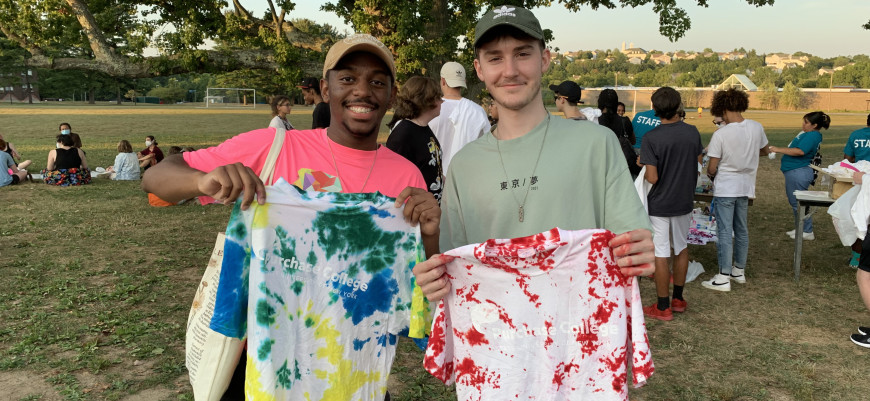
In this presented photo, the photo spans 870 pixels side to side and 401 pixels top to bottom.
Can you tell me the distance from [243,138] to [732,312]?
217 inches

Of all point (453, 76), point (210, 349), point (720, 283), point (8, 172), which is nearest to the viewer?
point (210, 349)

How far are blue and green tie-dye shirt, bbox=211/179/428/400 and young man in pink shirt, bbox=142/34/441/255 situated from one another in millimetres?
158

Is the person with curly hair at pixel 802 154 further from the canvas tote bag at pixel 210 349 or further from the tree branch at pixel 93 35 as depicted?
the tree branch at pixel 93 35

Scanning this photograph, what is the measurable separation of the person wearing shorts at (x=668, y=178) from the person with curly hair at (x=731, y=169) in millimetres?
1052

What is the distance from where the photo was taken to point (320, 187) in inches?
82.4

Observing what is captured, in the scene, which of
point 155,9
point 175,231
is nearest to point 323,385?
point 175,231

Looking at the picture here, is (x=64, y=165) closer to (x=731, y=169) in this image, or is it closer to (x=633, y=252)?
(x=731, y=169)

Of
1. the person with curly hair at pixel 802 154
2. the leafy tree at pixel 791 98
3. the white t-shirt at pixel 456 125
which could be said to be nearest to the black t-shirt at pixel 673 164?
the white t-shirt at pixel 456 125

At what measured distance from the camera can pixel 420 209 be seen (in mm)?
1959

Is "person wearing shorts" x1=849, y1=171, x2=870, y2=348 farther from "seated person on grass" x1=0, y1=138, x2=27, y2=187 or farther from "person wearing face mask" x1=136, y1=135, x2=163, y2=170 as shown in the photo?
"seated person on grass" x1=0, y1=138, x2=27, y2=187

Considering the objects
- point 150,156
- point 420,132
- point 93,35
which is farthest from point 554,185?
point 93,35

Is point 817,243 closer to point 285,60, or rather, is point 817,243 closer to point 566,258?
point 566,258

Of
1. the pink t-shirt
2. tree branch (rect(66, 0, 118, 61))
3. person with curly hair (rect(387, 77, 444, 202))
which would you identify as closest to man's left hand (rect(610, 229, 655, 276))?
the pink t-shirt

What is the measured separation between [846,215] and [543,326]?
4.77 metres
